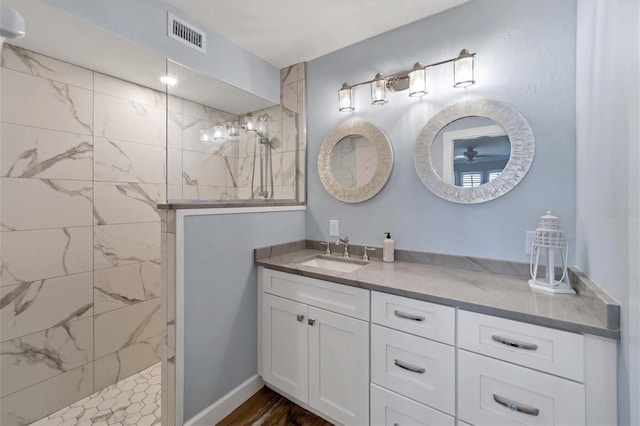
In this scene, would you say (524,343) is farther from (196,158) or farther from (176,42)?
(176,42)

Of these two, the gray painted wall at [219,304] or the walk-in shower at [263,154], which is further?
the walk-in shower at [263,154]

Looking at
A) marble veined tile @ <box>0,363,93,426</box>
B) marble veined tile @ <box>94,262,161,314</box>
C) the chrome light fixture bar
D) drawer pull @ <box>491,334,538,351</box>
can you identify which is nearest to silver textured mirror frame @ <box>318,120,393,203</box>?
the chrome light fixture bar

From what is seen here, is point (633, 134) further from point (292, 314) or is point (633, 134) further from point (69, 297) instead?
point (69, 297)

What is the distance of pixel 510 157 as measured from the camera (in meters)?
1.48

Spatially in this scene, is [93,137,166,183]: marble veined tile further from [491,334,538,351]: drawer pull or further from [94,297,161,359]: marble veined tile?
[491,334,538,351]: drawer pull

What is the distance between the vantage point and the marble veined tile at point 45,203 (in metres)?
1.57

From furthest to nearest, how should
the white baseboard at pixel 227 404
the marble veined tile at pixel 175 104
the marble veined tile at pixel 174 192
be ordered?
the marble veined tile at pixel 175 104 → the marble veined tile at pixel 174 192 → the white baseboard at pixel 227 404

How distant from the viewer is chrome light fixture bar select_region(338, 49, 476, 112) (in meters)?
1.53

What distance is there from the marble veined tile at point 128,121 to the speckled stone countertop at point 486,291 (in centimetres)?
135

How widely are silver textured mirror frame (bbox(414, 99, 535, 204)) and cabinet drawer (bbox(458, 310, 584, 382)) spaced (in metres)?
0.76

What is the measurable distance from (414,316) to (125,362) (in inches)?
84.3

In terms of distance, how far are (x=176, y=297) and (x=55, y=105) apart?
147 centimetres

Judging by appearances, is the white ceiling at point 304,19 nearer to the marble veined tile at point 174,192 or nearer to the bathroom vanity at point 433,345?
the marble veined tile at point 174,192

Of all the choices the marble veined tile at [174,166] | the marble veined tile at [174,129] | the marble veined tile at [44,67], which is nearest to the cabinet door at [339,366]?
the marble veined tile at [174,166]
